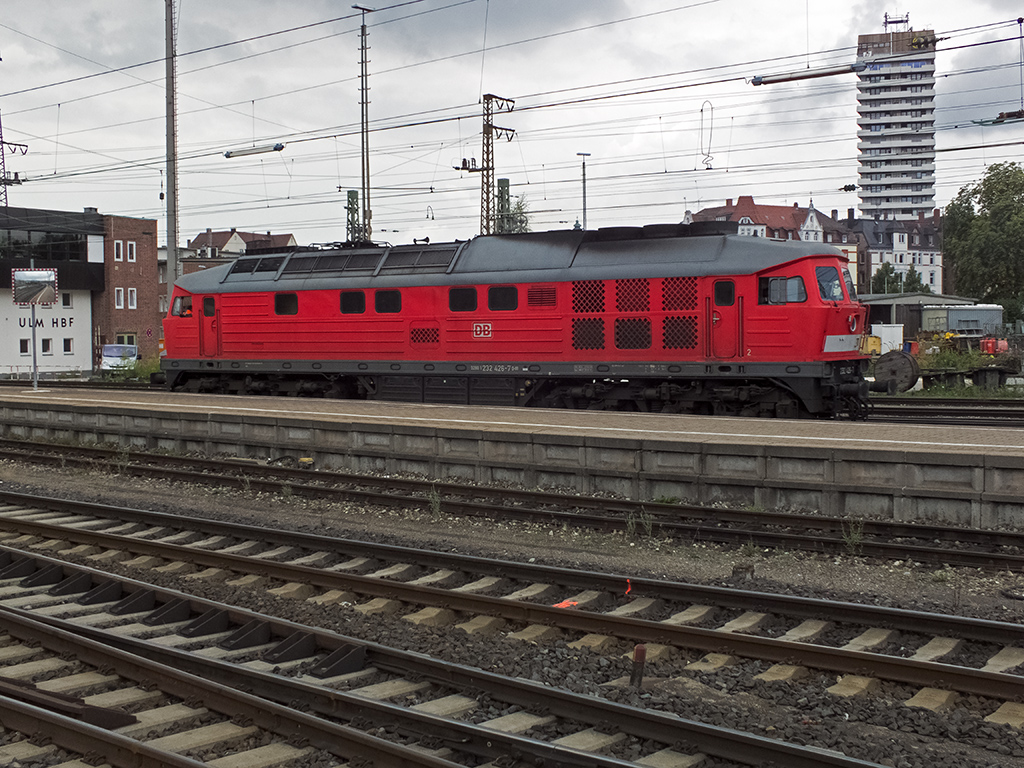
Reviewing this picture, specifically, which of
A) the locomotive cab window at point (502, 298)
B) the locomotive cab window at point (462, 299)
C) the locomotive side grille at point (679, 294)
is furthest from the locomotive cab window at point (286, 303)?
the locomotive side grille at point (679, 294)

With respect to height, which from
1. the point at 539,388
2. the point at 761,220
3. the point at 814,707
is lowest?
the point at 814,707

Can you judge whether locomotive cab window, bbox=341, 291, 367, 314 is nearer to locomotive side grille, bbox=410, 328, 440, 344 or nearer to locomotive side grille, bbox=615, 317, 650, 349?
locomotive side grille, bbox=410, 328, 440, 344

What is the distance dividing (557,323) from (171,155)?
1422cm

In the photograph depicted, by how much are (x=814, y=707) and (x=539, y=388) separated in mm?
14893

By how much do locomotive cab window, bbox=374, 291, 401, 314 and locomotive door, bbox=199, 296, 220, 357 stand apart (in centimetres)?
532

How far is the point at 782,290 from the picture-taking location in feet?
59.1

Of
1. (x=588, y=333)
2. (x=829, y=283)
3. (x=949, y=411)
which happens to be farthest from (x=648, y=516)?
(x=949, y=411)

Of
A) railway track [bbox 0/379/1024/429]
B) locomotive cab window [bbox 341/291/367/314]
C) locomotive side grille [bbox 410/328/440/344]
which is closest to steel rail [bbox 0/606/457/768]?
railway track [bbox 0/379/1024/429]

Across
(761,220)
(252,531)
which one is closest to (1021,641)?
(252,531)

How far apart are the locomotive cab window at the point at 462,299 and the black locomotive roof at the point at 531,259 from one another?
0.20m

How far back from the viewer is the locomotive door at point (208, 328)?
2527 cm

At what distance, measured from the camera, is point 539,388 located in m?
21.0

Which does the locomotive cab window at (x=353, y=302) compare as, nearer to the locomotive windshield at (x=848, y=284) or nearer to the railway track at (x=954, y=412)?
the locomotive windshield at (x=848, y=284)

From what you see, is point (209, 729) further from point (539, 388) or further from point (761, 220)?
point (761, 220)
